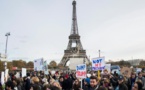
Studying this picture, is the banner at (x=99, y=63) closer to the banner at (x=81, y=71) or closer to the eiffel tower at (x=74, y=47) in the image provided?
the banner at (x=81, y=71)

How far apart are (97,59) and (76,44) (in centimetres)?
8925

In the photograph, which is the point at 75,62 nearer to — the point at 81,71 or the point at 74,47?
the point at 81,71

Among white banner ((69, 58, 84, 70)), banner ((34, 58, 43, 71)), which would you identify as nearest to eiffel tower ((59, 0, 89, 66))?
white banner ((69, 58, 84, 70))

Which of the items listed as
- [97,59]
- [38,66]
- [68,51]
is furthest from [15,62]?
[97,59]

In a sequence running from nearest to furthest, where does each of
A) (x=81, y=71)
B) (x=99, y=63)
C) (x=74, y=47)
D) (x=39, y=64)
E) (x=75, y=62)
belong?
(x=81, y=71), (x=99, y=63), (x=39, y=64), (x=75, y=62), (x=74, y=47)

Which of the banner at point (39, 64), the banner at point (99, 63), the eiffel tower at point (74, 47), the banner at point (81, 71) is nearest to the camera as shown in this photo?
the banner at point (81, 71)

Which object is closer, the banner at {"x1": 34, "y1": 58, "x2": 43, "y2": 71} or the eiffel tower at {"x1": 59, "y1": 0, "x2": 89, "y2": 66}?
→ the banner at {"x1": 34, "y1": 58, "x2": 43, "y2": 71}

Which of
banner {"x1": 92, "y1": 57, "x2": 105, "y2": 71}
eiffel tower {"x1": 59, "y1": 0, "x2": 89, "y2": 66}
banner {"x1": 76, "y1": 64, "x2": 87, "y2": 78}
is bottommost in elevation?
banner {"x1": 76, "y1": 64, "x2": 87, "y2": 78}

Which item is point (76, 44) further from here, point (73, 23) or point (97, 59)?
point (97, 59)

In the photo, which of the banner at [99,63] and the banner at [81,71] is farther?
the banner at [99,63]

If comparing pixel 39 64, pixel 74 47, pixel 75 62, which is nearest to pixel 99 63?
pixel 39 64

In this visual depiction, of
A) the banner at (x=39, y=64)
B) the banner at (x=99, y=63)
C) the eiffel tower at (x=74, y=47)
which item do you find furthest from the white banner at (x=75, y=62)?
the eiffel tower at (x=74, y=47)

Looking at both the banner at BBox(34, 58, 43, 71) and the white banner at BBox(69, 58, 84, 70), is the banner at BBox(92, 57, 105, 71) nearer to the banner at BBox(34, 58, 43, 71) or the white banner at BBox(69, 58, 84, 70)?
the banner at BBox(34, 58, 43, 71)

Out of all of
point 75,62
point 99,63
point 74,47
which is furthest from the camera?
point 74,47
